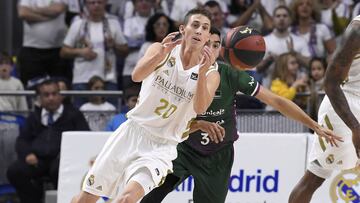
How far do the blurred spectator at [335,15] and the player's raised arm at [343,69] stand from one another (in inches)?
246

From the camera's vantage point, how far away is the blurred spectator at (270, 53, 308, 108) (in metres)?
12.2

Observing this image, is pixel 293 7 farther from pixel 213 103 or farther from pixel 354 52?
pixel 354 52

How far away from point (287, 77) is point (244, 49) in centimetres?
406

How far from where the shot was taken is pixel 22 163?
11820mm

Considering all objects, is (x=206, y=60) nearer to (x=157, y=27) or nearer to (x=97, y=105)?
(x=97, y=105)

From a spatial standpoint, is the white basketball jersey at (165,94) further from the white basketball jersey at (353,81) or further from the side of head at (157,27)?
the side of head at (157,27)

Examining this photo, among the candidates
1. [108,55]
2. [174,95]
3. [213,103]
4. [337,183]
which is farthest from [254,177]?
[108,55]

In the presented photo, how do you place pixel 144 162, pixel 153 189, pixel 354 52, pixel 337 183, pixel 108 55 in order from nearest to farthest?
pixel 354 52 → pixel 144 162 → pixel 153 189 → pixel 337 183 → pixel 108 55

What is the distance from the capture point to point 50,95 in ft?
39.4

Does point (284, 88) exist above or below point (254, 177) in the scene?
above

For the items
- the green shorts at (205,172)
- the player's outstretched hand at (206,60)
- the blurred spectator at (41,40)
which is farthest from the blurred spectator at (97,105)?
the player's outstretched hand at (206,60)

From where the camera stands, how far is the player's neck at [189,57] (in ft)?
26.8

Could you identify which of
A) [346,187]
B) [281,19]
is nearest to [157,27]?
[281,19]

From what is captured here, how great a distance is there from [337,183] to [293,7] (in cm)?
392
